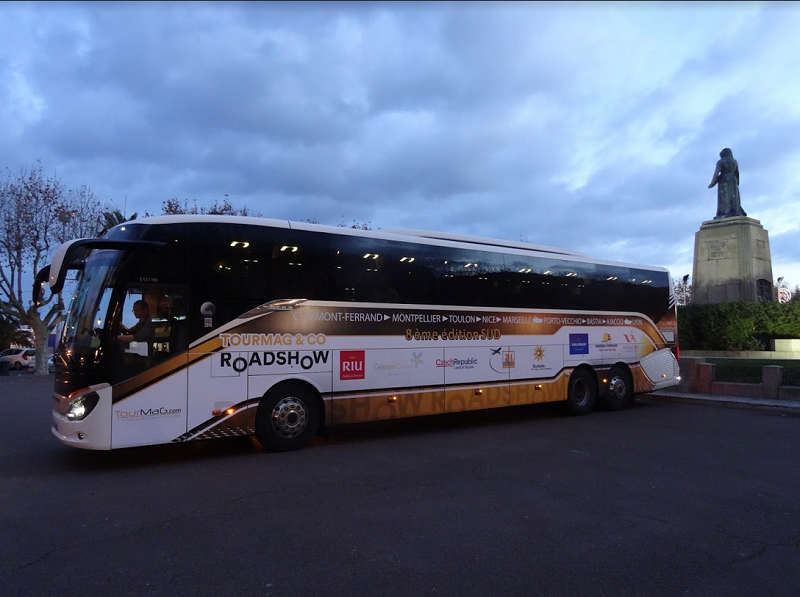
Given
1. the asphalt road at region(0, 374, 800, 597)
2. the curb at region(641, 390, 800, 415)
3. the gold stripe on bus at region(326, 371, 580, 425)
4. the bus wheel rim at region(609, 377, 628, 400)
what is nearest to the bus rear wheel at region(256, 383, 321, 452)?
the asphalt road at region(0, 374, 800, 597)

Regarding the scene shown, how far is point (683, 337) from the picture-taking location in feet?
Answer: 86.7

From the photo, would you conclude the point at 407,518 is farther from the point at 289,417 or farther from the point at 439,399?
the point at 439,399

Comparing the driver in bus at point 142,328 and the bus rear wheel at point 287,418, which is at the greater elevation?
the driver in bus at point 142,328

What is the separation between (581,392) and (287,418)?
24.2 ft

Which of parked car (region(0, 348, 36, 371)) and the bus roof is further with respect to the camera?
parked car (region(0, 348, 36, 371))

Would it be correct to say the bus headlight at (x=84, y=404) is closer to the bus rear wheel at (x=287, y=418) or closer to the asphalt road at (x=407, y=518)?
the asphalt road at (x=407, y=518)

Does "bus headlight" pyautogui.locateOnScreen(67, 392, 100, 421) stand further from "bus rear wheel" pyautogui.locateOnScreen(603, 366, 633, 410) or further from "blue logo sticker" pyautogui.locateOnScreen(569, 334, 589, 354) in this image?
"bus rear wheel" pyautogui.locateOnScreen(603, 366, 633, 410)

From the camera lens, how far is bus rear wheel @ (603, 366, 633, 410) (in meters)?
13.7

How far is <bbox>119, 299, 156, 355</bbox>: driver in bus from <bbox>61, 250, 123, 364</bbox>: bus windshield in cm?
31

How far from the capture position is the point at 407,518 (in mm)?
5645

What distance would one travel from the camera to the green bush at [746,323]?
2462 centimetres

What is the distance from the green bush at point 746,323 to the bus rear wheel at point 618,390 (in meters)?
13.6

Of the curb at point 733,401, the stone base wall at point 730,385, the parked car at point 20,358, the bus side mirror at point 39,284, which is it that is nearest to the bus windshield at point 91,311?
the bus side mirror at point 39,284

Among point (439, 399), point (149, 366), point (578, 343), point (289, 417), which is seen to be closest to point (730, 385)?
point (578, 343)
